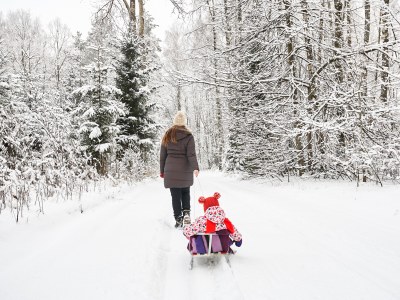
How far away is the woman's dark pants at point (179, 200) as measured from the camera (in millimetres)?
5094

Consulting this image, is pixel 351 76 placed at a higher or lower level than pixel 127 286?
higher

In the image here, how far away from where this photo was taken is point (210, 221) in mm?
3258

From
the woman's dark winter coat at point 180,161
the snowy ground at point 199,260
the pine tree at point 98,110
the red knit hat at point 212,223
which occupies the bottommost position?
the snowy ground at point 199,260

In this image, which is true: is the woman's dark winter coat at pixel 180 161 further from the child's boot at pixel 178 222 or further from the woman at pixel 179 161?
the child's boot at pixel 178 222

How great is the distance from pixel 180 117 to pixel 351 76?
24.6 ft

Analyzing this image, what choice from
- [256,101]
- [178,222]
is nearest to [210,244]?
[178,222]

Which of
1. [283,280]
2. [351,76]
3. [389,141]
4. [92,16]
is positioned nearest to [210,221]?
[283,280]

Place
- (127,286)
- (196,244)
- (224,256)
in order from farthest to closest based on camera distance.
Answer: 1. (224,256)
2. (196,244)
3. (127,286)

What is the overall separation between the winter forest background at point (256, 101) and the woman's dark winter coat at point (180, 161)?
2.49 metres

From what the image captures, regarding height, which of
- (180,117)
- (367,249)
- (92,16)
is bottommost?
(367,249)

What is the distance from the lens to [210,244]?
3.24 m

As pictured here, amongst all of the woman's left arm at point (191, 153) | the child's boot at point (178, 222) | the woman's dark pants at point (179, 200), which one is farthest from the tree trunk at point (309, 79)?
the child's boot at point (178, 222)

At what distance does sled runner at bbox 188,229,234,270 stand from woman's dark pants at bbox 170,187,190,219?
1.78 metres

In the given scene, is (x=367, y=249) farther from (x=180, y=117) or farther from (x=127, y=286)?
(x=180, y=117)
